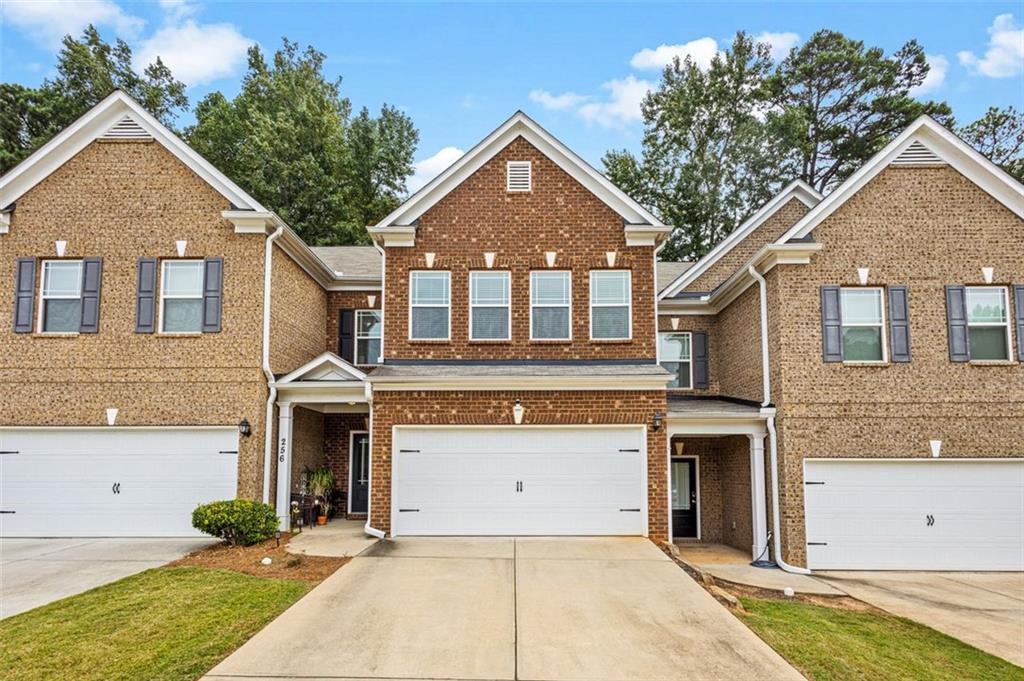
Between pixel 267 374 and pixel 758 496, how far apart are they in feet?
34.4

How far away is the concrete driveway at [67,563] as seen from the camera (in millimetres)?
8992

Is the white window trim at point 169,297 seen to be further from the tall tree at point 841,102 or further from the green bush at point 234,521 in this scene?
the tall tree at point 841,102

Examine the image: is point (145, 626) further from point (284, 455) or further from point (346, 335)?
point (346, 335)

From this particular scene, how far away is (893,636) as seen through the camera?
8.48 meters

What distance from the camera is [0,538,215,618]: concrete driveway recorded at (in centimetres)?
899

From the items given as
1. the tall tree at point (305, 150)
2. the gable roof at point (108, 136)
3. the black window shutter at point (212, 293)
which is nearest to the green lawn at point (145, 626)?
the black window shutter at point (212, 293)

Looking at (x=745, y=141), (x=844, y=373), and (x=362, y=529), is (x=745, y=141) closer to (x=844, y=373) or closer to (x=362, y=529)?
(x=844, y=373)

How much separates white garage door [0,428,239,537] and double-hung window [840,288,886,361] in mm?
12410

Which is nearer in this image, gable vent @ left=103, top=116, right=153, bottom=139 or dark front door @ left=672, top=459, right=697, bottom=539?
gable vent @ left=103, top=116, right=153, bottom=139

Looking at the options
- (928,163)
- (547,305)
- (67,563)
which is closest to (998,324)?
(928,163)

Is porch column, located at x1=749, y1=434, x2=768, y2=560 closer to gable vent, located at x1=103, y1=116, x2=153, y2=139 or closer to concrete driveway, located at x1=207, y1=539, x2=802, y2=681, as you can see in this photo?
concrete driveway, located at x1=207, y1=539, x2=802, y2=681

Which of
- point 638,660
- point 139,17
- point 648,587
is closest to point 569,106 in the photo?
point 139,17

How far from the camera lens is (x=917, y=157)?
13523 millimetres

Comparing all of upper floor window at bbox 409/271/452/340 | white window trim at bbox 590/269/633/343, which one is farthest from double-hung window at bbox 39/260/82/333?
white window trim at bbox 590/269/633/343
